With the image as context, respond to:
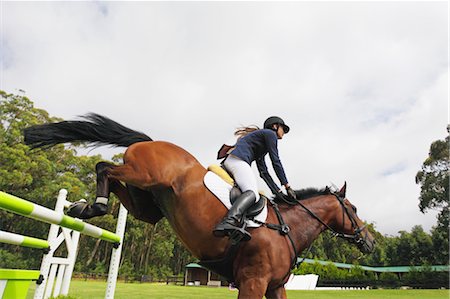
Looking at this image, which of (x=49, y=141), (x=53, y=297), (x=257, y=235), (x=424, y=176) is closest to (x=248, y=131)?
(x=257, y=235)

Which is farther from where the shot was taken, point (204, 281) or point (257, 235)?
point (204, 281)

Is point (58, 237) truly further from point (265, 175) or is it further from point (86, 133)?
point (265, 175)

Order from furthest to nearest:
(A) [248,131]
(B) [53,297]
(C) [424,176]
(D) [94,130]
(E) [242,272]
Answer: (C) [424,176] < (B) [53,297] < (A) [248,131] < (D) [94,130] < (E) [242,272]

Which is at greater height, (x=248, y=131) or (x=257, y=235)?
(x=248, y=131)

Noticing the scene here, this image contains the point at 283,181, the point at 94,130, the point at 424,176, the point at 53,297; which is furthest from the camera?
the point at 424,176

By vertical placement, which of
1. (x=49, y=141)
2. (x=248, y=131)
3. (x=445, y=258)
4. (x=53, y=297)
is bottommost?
(x=53, y=297)

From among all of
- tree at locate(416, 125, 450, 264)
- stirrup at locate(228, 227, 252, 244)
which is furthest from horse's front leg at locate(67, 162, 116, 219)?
tree at locate(416, 125, 450, 264)

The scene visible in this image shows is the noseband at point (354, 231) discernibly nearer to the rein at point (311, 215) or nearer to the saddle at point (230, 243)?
the rein at point (311, 215)

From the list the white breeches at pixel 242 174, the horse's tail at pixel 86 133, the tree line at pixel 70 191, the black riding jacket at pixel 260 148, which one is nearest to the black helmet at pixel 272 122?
the black riding jacket at pixel 260 148

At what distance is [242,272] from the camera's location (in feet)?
10.4

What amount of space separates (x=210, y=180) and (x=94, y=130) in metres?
1.19

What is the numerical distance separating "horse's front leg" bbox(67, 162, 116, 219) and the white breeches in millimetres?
1120

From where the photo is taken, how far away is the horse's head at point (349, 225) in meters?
4.17

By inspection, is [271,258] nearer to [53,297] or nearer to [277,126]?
[277,126]
